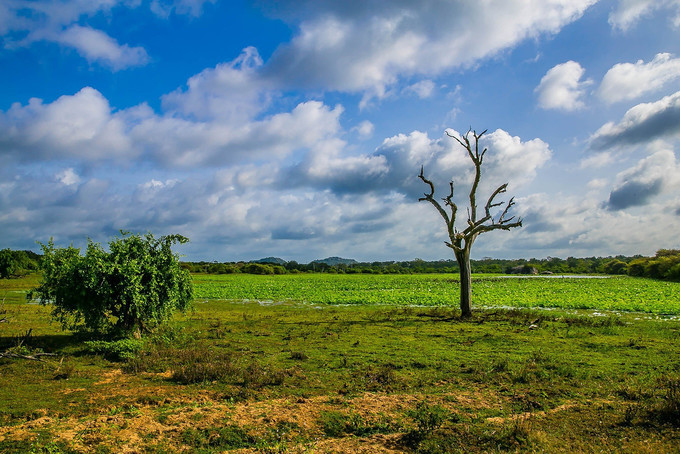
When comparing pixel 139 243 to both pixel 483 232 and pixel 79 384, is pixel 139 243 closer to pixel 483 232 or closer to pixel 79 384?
pixel 79 384

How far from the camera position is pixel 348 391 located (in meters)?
10.1

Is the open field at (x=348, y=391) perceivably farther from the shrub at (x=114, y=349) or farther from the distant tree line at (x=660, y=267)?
the distant tree line at (x=660, y=267)

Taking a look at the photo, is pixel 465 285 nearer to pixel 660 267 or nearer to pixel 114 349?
pixel 114 349

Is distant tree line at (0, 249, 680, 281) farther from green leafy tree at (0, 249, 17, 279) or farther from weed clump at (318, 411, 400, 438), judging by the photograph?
weed clump at (318, 411, 400, 438)

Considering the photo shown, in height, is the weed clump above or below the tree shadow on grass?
below

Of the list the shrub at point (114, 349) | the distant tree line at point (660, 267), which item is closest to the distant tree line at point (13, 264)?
the shrub at point (114, 349)

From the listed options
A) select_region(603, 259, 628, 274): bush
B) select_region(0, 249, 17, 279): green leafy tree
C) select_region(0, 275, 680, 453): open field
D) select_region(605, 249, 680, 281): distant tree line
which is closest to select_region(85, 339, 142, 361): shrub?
select_region(0, 275, 680, 453): open field

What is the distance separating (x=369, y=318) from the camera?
79.2 ft

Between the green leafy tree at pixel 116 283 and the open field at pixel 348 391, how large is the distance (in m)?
1.15

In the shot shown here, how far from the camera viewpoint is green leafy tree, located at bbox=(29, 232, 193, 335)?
14.5m

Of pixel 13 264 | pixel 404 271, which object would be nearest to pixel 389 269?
pixel 404 271

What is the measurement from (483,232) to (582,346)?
33.6 feet

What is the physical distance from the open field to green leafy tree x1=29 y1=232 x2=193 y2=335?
1.15 m

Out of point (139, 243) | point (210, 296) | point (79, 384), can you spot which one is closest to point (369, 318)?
point (139, 243)
